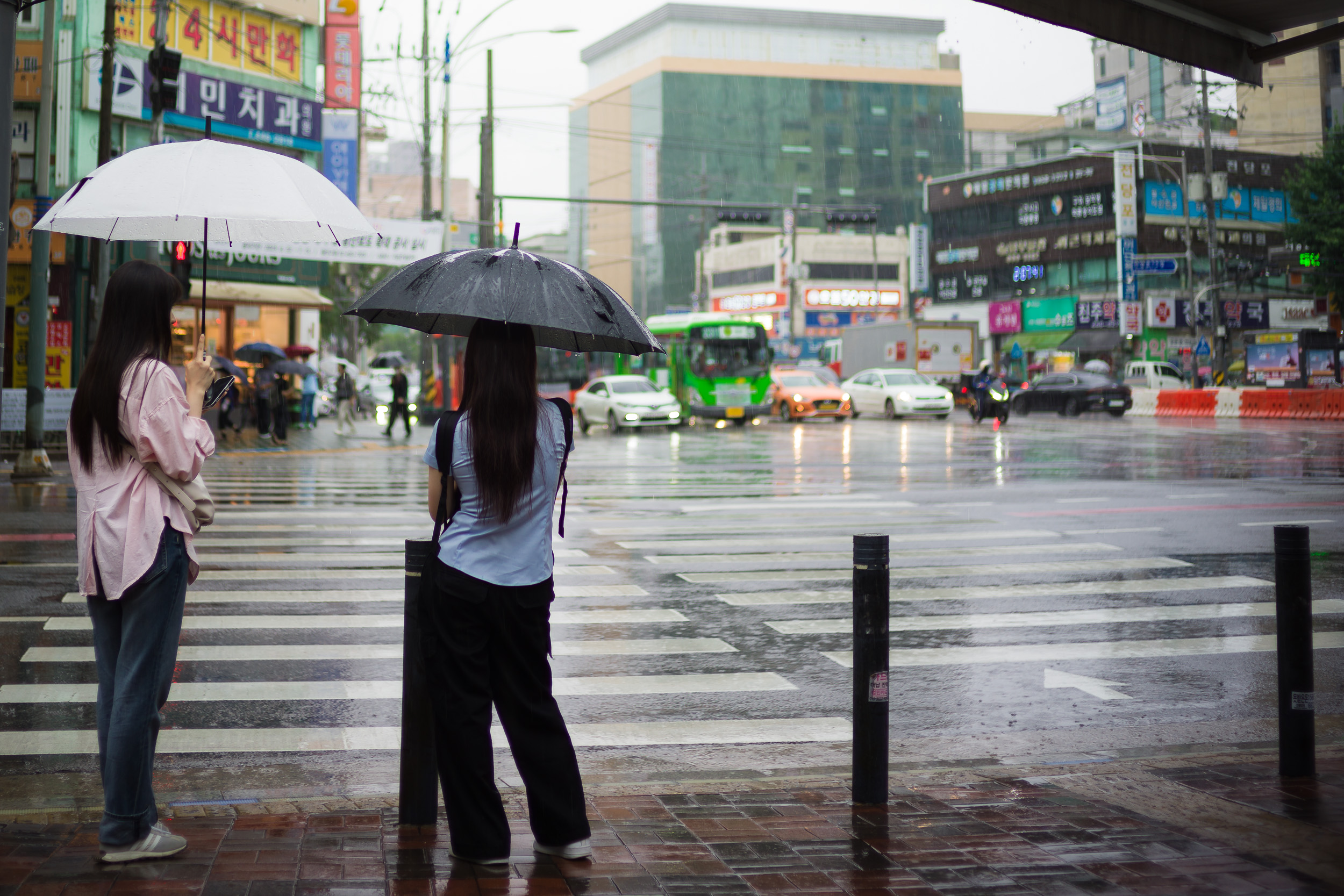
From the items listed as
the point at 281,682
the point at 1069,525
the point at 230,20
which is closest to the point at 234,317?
the point at 230,20

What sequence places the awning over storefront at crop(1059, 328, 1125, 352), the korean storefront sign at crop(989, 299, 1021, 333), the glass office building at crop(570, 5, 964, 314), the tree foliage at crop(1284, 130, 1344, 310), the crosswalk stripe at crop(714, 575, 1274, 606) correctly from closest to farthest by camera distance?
the crosswalk stripe at crop(714, 575, 1274, 606) < the tree foliage at crop(1284, 130, 1344, 310) < the awning over storefront at crop(1059, 328, 1125, 352) < the korean storefront sign at crop(989, 299, 1021, 333) < the glass office building at crop(570, 5, 964, 314)

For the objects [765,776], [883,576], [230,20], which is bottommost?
[765,776]

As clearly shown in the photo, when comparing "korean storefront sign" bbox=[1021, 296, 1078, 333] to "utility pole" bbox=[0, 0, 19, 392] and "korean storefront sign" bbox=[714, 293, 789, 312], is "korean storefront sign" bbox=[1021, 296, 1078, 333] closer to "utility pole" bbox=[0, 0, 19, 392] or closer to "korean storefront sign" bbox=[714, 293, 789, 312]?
"korean storefront sign" bbox=[714, 293, 789, 312]

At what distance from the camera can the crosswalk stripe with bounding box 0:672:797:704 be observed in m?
6.54

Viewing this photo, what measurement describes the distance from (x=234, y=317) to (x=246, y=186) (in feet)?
101

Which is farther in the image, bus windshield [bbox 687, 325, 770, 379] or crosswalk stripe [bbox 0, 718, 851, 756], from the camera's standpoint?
bus windshield [bbox 687, 325, 770, 379]

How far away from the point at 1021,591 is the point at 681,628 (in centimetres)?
282

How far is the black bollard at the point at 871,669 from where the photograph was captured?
4.77 metres

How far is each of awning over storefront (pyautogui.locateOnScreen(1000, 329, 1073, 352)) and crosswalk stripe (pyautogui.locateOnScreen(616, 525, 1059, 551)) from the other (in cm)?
5514

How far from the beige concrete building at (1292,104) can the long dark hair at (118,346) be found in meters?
71.3

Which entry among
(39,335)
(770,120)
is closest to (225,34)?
(39,335)

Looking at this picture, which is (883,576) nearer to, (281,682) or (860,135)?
(281,682)

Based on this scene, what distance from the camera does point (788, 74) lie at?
139500 millimetres

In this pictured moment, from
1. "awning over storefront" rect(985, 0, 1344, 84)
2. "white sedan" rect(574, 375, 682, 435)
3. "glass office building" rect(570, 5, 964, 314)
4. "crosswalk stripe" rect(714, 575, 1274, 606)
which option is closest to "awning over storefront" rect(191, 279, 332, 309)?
"white sedan" rect(574, 375, 682, 435)
